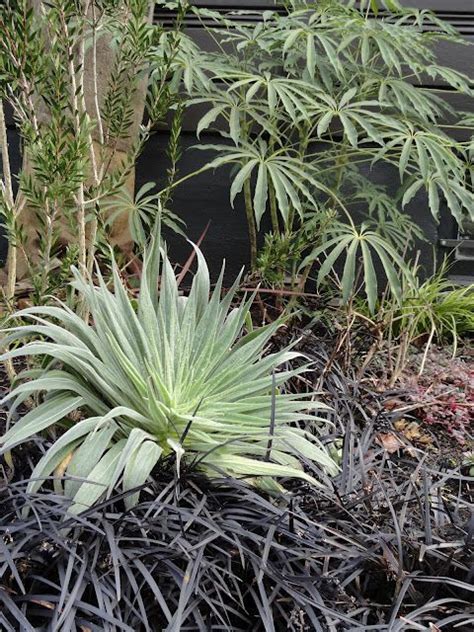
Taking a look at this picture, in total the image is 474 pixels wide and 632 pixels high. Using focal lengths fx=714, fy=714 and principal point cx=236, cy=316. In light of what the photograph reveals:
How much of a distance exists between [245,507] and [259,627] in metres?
0.29

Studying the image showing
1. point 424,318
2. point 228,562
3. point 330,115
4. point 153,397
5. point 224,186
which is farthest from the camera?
point 224,186

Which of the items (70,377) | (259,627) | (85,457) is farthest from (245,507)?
(70,377)

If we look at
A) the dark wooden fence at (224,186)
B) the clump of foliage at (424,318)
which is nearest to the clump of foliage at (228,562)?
the clump of foliage at (424,318)

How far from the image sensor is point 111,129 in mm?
2490

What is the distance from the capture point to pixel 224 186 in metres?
4.59

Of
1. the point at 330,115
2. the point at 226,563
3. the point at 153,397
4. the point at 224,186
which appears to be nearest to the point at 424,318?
the point at 330,115

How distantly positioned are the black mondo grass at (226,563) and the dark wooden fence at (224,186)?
2.80m

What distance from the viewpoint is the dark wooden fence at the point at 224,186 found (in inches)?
174

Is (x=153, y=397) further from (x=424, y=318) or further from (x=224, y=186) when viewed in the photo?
(x=224, y=186)

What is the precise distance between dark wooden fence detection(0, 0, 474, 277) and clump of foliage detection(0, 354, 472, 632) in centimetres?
280

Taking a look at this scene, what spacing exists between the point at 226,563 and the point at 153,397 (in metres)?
0.47

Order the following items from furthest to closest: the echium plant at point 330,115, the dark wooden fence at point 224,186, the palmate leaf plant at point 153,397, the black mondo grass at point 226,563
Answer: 1. the dark wooden fence at point 224,186
2. the echium plant at point 330,115
3. the palmate leaf plant at point 153,397
4. the black mondo grass at point 226,563

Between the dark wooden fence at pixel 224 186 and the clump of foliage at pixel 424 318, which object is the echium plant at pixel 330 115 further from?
the dark wooden fence at pixel 224 186

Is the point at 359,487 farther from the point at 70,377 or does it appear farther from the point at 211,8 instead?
the point at 211,8
